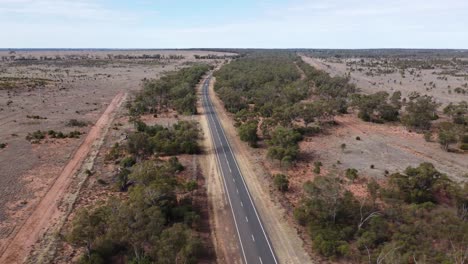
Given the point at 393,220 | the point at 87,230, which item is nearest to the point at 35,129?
the point at 87,230

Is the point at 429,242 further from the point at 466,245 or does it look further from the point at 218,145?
the point at 218,145

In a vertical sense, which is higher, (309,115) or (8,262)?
(309,115)

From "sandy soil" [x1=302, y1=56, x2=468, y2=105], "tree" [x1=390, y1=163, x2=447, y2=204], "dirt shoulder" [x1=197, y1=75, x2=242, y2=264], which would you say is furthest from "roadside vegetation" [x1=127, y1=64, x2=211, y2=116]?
"sandy soil" [x1=302, y1=56, x2=468, y2=105]

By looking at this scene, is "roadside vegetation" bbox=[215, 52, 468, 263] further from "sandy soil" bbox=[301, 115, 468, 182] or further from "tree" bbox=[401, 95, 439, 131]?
"tree" bbox=[401, 95, 439, 131]

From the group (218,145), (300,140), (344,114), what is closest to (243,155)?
(218,145)

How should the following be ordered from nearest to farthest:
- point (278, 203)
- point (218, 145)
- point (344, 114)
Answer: point (278, 203)
point (218, 145)
point (344, 114)

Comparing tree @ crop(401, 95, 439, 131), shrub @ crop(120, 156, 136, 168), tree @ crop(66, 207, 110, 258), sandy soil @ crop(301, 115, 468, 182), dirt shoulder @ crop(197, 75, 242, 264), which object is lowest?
dirt shoulder @ crop(197, 75, 242, 264)

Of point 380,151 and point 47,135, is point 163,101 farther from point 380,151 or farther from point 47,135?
point 380,151

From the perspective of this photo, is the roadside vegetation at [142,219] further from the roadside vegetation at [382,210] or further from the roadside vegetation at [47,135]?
the roadside vegetation at [47,135]
